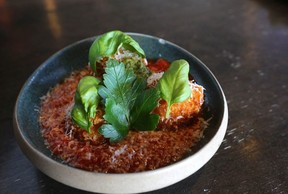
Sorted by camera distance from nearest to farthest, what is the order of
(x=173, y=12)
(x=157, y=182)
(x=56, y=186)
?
(x=157, y=182) < (x=56, y=186) < (x=173, y=12)

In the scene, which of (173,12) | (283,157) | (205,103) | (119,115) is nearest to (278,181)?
(283,157)

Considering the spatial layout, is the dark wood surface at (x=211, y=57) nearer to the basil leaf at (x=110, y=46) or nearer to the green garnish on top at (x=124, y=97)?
the green garnish on top at (x=124, y=97)

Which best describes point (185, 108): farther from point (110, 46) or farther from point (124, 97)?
point (110, 46)

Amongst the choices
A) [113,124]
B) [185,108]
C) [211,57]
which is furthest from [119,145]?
[211,57]

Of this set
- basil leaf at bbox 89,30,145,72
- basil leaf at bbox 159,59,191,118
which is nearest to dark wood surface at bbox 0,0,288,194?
basil leaf at bbox 159,59,191,118

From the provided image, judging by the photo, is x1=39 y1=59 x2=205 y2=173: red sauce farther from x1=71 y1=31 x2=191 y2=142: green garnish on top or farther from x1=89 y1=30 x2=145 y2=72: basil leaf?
x1=89 y1=30 x2=145 y2=72: basil leaf

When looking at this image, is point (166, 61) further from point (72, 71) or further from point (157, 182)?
point (157, 182)
